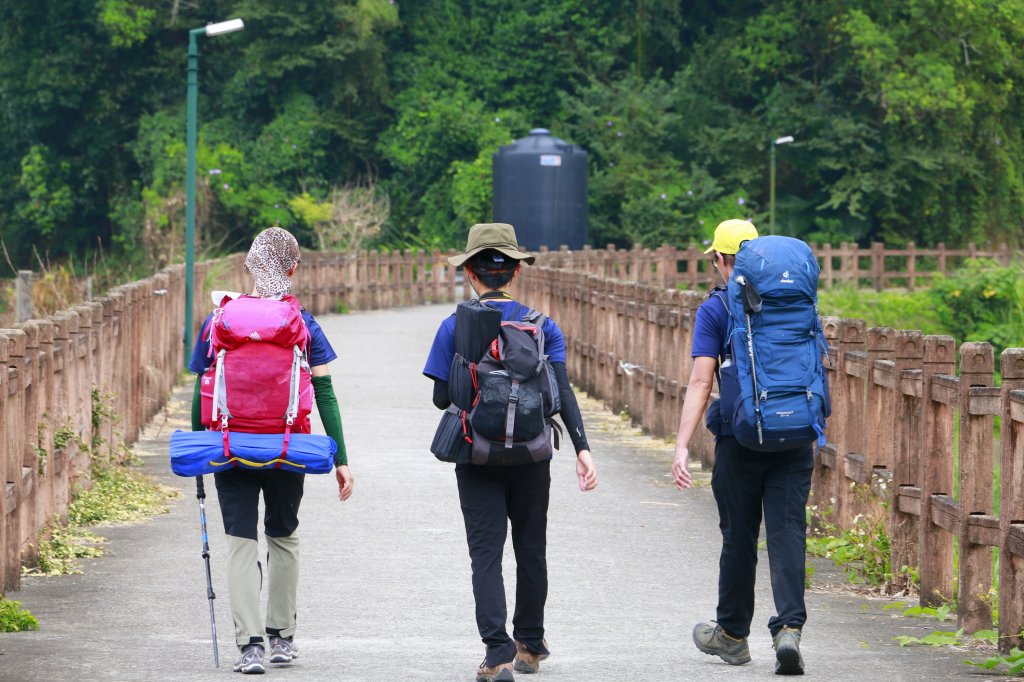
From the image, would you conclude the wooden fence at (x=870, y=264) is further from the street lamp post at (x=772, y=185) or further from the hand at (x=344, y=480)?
the hand at (x=344, y=480)

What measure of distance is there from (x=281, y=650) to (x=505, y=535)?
1030mm

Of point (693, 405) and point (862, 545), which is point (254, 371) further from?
point (862, 545)

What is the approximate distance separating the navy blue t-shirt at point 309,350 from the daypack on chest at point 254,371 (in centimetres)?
6

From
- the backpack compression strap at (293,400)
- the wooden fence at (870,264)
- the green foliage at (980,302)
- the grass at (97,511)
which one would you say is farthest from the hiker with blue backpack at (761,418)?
the wooden fence at (870,264)

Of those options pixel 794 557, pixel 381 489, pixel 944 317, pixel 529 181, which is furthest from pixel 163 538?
pixel 529 181

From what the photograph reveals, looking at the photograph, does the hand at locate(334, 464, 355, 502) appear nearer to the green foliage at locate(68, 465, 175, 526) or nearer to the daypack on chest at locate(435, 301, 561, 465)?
the daypack on chest at locate(435, 301, 561, 465)

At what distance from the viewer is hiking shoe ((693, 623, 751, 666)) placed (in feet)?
23.7

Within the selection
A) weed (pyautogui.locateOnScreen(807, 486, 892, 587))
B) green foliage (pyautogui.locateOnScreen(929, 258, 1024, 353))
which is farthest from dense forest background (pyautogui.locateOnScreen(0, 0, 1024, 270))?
weed (pyautogui.locateOnScreen(807, 486, 892, 587))

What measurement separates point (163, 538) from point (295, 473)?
373 cm

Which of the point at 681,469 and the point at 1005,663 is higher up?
the point at 681,469

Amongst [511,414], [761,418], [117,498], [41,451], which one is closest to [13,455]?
[41,451]

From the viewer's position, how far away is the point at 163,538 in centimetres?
1051

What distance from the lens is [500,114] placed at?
5503 cm

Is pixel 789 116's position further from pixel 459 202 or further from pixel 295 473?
pixel 295 473
